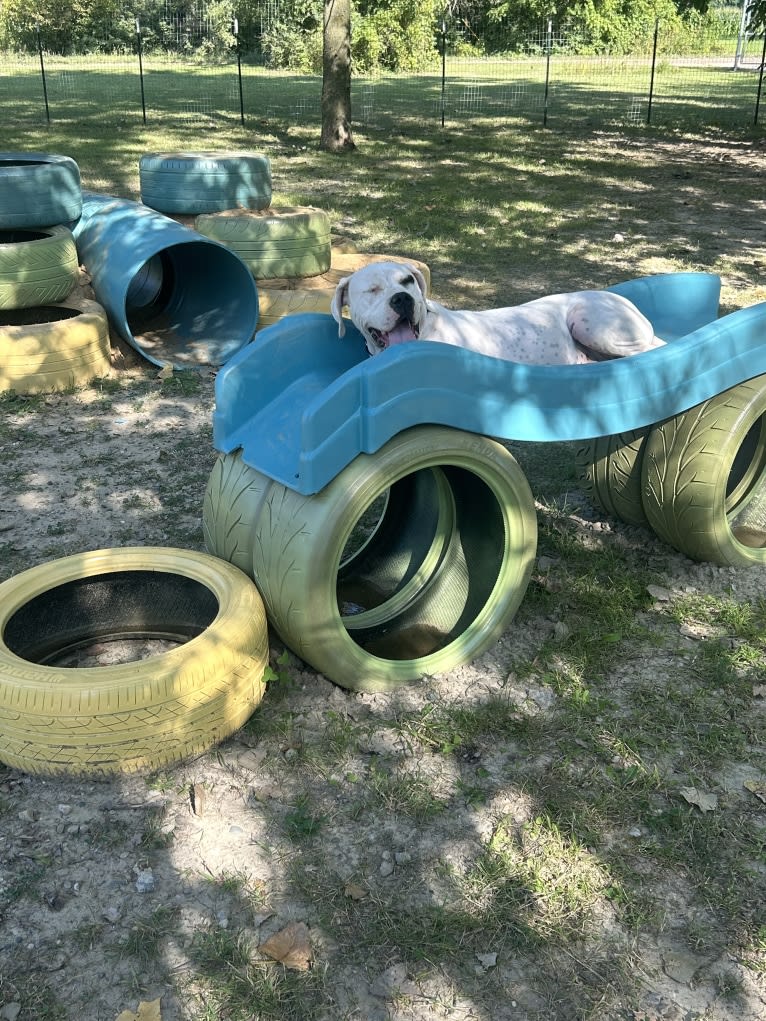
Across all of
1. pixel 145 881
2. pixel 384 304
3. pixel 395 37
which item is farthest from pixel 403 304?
pixel 395 37

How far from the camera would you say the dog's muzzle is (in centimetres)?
394

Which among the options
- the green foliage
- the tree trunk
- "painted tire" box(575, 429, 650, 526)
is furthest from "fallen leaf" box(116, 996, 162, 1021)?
the green foliage

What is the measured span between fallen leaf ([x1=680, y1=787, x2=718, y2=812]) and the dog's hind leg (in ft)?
6.43

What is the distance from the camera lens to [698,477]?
4.15 metres

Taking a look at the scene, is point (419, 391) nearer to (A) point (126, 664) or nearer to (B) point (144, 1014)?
(A) point (126, 664)

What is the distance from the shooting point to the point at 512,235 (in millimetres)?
11281

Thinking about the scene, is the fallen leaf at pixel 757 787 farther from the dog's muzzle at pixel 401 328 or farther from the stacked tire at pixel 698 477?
the dog's muzzle at pixel 401 328

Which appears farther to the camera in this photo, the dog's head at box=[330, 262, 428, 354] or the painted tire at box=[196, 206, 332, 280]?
the painted tire at box=[196, 206, 332, 280]

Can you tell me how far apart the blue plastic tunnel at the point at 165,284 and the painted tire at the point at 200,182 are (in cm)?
60

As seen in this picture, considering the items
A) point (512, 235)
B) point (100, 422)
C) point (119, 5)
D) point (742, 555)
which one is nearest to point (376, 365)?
point (742, 555)

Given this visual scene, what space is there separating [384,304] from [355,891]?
2.21 meters

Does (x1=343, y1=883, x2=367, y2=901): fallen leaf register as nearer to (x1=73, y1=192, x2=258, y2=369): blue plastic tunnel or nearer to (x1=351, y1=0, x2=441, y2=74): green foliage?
(x1=73, y1=192, x2=258, y2=369): blue plastic tunnel

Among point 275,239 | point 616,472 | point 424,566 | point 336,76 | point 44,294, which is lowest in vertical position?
point 424,566

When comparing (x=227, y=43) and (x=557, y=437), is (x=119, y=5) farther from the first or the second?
(x=557, y=437)
